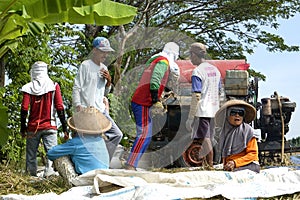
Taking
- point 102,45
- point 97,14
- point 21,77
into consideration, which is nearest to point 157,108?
point 102,45

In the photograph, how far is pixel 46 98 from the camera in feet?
21.4

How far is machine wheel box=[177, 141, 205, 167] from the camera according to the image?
310 inches

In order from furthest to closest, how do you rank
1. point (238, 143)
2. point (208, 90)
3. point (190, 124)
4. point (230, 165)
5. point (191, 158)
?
1. point (191, 158)
2. point (190, 124)
3. point (208, 90)
4. point (238, 143)
5. point (230, 165)

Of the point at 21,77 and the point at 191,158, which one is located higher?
the point at 21,77

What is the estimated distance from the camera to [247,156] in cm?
548

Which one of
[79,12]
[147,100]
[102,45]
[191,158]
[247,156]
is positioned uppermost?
[79,12]

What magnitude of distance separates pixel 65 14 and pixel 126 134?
2528 mm

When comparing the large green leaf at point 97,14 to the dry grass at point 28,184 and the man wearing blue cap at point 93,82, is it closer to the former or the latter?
the man wearing blue cap at point 93,82

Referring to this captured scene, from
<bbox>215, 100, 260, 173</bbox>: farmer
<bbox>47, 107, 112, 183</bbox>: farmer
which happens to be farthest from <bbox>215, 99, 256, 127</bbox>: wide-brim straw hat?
<bbox>47, 107, 112, 183</bbox>: farmer

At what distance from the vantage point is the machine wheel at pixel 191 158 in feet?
25.8

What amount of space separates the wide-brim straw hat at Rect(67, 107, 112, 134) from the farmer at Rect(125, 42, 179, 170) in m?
0.60

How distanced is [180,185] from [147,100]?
1874 mm

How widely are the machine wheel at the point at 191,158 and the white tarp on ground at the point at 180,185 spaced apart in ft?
8.71

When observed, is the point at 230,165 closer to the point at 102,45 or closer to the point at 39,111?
the point at 102,45
